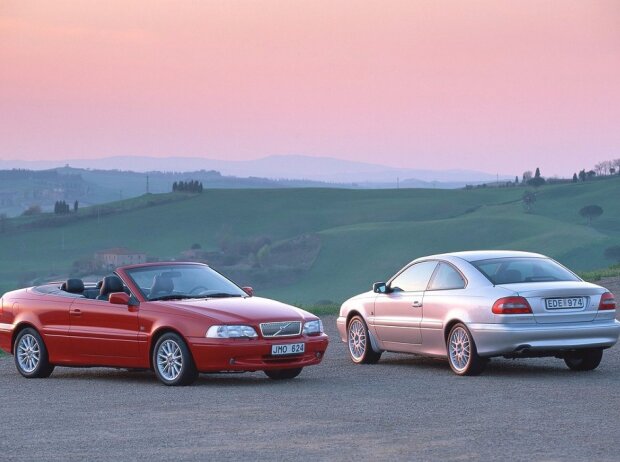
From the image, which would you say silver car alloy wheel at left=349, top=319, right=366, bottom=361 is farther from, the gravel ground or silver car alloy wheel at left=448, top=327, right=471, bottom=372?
silver car alloy wheel at left=448, top=327, right=471, bottom=372

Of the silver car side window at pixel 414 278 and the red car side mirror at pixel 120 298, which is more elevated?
the silver car side window at pixel 414 278

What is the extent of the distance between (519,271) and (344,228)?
148044mm

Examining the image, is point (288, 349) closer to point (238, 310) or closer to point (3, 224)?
point (238, 310)

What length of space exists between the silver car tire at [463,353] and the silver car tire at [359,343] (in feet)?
6.89

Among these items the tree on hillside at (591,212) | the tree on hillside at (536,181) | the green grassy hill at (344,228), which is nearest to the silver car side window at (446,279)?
the green grassy hill at (344,228)

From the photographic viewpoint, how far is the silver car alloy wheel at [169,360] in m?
15.3

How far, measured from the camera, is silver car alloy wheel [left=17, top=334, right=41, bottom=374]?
1702 centimetres

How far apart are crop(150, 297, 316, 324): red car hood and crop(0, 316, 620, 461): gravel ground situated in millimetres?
815

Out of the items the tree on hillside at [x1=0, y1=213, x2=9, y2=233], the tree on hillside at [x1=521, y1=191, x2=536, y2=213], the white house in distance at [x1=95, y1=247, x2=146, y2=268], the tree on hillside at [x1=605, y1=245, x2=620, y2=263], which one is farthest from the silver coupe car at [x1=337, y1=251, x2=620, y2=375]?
the tree on hillside at [x1=0, y1=213, x2=9, y2=233]

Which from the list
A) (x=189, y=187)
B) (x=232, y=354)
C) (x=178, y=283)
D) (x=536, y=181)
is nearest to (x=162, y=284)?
(x=178, y=283)

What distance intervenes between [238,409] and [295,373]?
11.3 feet

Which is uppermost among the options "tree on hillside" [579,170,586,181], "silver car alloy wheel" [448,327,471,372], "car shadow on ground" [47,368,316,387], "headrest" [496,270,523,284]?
"tree on hillside" [579,170,586,181]

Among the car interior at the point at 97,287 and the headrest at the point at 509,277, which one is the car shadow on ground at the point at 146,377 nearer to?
the car interior at the point at 97,287

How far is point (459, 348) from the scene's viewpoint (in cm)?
1609
